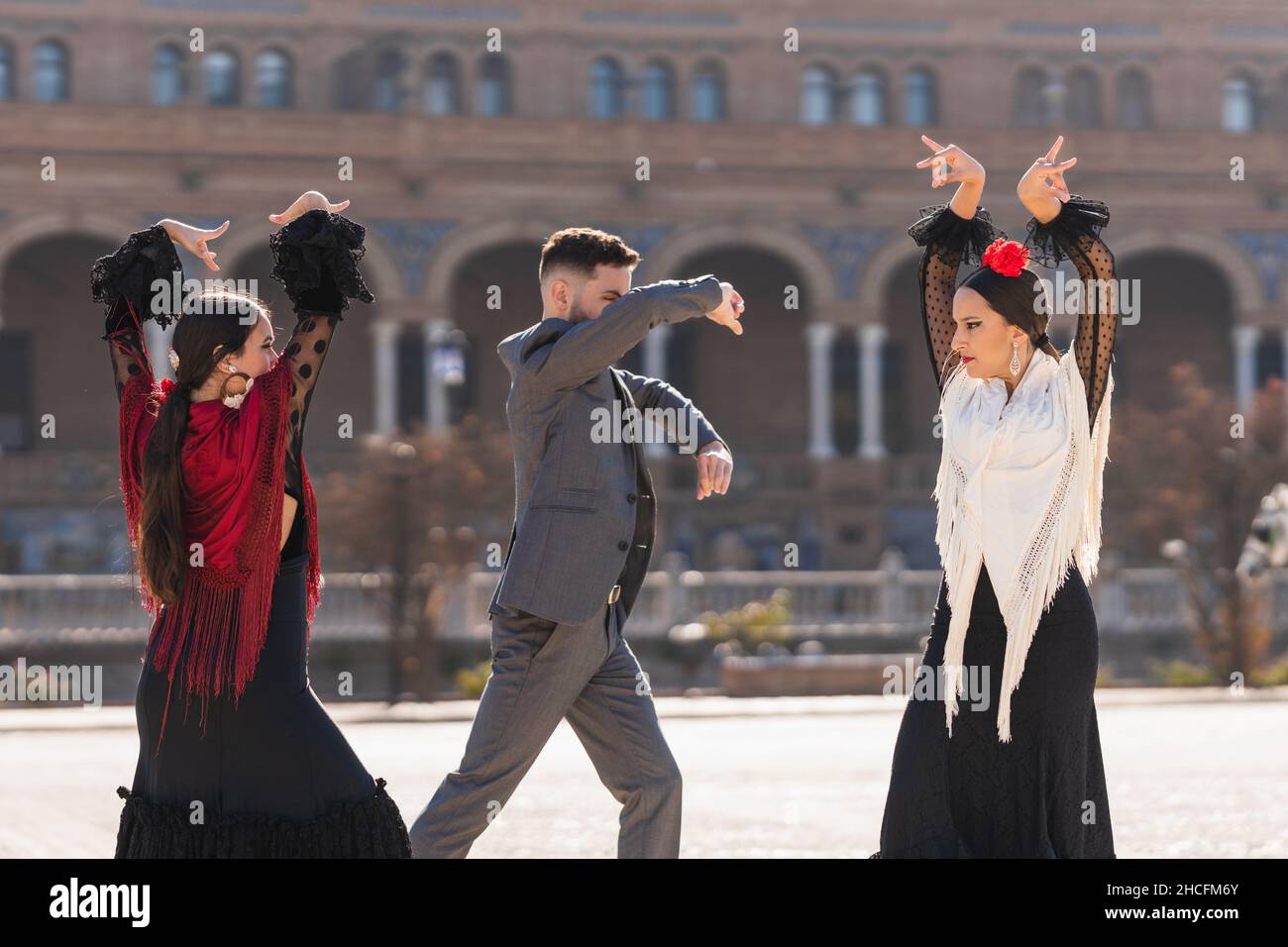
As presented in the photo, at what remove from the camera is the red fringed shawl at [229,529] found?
4707 millimetres

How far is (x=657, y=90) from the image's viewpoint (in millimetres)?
37438

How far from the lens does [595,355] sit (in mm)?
5293

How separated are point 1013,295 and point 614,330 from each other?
3.25ft

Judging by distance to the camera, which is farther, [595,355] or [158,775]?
[595,355]

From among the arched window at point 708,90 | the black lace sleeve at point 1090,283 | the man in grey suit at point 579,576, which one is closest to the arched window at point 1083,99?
the arched window at point 708,90

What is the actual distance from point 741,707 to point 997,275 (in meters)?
13.8

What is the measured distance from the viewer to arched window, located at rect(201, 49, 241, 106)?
119 feet

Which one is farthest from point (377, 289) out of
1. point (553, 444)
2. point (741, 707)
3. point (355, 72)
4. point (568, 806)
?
point (553, 444)

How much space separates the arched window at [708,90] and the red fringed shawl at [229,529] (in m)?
33.1

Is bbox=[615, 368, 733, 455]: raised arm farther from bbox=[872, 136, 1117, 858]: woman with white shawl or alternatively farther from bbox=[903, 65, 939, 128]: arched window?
bbox=[903, 65, 939, 128]: arched window

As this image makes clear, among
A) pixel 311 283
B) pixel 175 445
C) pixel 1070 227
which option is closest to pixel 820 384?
pixel 1070 227

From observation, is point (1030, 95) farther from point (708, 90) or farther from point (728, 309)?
point (728, 309)

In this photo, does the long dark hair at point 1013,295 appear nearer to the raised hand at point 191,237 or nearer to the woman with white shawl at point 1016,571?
the woman with white shawl at point 1016,571
